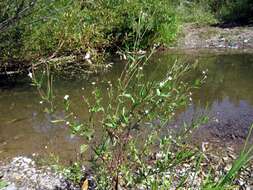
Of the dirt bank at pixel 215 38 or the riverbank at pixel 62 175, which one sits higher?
the riverbank at pixel 62 175

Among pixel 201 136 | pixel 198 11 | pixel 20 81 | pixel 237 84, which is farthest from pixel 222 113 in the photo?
pixel 198 11

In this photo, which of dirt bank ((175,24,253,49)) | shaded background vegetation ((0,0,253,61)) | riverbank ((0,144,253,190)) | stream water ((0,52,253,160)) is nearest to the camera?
riverbank ((0,144,253,190))

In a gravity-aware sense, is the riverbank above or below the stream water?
above

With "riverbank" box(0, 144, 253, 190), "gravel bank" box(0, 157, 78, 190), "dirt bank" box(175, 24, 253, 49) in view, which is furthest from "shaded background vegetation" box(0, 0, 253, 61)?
"gravel bank" box(0, 157, 78, 190)

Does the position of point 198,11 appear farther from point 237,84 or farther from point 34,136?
point 34,136

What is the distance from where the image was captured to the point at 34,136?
7000 millimetres

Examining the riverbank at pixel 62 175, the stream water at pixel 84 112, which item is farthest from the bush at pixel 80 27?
the riverbank at pixel 62 175

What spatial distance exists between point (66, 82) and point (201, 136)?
4146 millimetres

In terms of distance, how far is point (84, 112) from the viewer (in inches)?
320

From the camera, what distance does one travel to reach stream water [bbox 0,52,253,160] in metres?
6.68

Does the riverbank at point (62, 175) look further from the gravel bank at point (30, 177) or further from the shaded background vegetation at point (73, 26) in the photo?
the shaded background vegetation at point (73, 26)

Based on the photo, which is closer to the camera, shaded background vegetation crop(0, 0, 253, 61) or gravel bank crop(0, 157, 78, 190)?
gravel bank crop(0, 157, 78, 190)

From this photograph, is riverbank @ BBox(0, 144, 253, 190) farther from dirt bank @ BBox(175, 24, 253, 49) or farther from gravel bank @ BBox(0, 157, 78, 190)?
dirt bank @ BBox(175, 24, 253, 49)

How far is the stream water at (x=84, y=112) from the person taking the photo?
6684 mm
